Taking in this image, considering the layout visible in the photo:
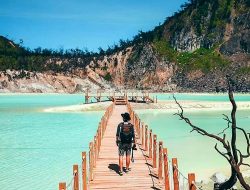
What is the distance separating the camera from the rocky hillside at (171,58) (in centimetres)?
11488

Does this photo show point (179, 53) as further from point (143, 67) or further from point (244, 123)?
point (244, 123)

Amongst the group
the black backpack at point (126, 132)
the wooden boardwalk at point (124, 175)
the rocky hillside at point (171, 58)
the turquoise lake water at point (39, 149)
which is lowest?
the turquoise lake water at point (39, 149)

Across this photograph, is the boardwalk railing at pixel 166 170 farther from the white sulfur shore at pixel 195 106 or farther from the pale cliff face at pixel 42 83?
the pale cliff face at pixel 42 83

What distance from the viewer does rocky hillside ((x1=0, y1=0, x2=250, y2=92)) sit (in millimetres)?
114875

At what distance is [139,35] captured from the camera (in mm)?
145375

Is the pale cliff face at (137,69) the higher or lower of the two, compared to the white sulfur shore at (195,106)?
higher

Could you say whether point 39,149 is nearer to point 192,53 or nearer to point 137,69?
point 137,69

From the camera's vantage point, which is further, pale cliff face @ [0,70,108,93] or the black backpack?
pale cliff face @ [0,70,108,93]

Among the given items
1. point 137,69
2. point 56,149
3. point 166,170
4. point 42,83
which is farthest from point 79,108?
point 137,69

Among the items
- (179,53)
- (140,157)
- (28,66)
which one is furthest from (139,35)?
(140,157)

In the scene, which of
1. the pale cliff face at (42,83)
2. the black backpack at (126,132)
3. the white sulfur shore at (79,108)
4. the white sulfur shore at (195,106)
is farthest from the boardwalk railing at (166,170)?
the pale cliff face at (42,83)

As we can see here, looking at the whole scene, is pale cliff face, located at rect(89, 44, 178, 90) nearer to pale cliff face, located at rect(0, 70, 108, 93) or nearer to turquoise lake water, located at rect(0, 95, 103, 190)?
pale cliff face, located at rect(0, 70, 108, 93)

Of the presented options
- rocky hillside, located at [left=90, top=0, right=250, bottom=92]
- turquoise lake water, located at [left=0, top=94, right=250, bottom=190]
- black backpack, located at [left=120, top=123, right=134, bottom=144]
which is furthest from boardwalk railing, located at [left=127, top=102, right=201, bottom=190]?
rocky hillside, located at [left=90, top=0, right=250, bottom=92]

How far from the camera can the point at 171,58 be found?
126250mm
